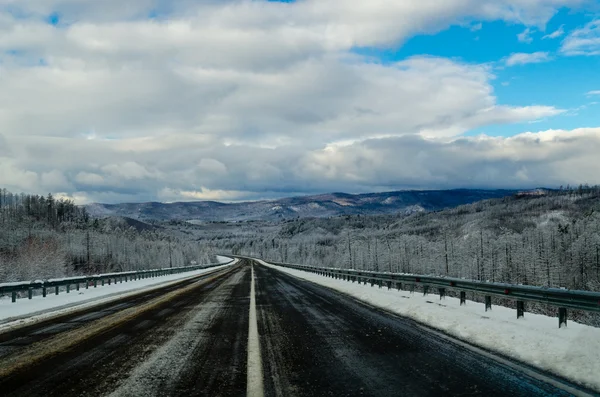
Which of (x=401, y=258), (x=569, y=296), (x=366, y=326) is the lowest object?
(x=401, y=258)

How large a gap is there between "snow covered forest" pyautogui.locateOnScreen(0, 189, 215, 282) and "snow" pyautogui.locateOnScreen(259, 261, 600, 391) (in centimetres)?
4216

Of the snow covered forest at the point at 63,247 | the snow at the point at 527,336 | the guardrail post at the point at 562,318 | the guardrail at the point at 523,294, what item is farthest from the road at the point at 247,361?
the snow covered forest at the point at 63,247

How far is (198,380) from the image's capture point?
209 inches

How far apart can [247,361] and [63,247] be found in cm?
10604

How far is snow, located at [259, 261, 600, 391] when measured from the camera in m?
5.77

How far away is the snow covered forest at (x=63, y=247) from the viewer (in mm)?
57594

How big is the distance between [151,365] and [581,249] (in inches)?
3425

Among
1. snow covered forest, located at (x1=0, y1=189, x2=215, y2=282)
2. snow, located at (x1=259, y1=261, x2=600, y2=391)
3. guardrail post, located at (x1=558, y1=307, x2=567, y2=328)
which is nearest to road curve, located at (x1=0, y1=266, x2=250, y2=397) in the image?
snow, located at (x1=259, y1=261, x2=600, y2=391)

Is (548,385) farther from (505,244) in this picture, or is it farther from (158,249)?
(158,249)

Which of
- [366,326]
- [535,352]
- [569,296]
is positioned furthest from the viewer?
[366,326]

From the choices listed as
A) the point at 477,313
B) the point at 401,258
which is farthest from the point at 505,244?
the point at 477,313

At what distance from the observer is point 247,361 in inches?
246

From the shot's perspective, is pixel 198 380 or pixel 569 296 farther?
pixel 569 296

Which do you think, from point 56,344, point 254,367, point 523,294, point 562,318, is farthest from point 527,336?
point 56,344
